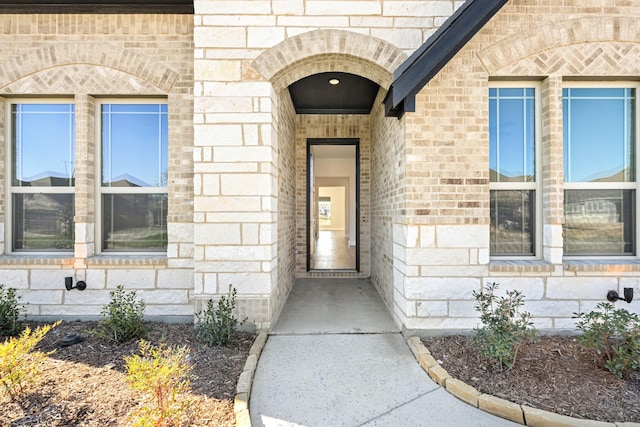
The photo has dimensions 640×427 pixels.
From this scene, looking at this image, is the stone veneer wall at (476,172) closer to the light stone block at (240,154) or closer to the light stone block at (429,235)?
the light stone block at (429,235)

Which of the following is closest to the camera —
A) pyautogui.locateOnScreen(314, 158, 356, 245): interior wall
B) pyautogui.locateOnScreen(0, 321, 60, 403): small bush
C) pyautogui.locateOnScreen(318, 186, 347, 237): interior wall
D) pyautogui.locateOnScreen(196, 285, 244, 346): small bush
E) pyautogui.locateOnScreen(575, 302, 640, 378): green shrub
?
pyautogui.locateOnScreen(0, 321, 60, 403): small bush

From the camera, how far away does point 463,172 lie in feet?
10.7

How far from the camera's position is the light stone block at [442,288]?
3271 mm

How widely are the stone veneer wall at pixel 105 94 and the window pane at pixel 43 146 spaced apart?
260 millimetres

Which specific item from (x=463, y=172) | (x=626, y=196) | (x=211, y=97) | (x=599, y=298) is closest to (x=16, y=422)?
(x=211, y=97)

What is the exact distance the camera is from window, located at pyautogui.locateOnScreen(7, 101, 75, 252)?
3.95 meters

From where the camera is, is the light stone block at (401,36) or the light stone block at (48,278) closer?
the light stone block at (401,36)

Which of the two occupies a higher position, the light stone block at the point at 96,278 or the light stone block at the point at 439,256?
the light stone block at the point at 439,256

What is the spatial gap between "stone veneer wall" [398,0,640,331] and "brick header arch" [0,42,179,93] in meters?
3.40

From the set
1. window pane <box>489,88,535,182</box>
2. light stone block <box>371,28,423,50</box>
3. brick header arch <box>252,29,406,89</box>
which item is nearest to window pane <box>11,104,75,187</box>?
brick header arch <box>252,29,406,89</box>

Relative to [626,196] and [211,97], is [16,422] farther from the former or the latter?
[626,196]

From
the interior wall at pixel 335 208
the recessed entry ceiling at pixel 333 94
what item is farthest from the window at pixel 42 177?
the interior wall at pixel 335 208

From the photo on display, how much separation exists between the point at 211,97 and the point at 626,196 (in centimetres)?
492

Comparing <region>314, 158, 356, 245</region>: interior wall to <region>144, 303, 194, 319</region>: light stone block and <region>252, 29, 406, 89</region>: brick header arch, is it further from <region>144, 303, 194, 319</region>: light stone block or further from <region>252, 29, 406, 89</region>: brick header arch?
<region>144, 303, 194, 319</region>: light stone block
